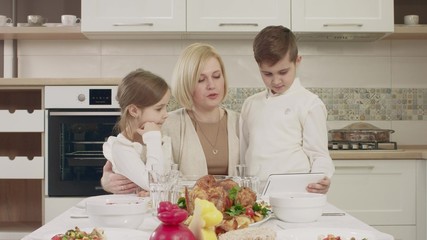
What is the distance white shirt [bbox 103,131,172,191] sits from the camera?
6.04 feet

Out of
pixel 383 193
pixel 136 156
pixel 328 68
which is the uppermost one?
pixel 328 68

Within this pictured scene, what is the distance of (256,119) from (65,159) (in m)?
1.30

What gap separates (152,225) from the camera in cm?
142

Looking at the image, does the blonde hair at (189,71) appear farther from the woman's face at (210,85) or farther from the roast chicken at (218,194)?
the roast chicken at (218,194)

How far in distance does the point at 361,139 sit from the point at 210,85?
1.42m

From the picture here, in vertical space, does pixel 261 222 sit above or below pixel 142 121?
below

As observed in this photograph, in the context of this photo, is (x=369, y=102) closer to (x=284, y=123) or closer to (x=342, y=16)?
(x=342, y=16)

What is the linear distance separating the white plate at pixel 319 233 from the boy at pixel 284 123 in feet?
2.60

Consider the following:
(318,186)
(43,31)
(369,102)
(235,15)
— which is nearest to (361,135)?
(369,102)

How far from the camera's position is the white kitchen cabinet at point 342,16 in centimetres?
335

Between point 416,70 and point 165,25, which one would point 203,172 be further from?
point 416,70

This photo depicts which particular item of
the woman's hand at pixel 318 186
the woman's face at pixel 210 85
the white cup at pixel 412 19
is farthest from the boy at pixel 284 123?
the white cup at pixel 412 19

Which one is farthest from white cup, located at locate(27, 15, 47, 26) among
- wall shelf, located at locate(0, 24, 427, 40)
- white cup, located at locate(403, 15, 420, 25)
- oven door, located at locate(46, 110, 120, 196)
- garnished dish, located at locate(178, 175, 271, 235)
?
garnished dish, located at locate(178, 175, 271, 235)

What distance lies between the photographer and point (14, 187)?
3598mm
